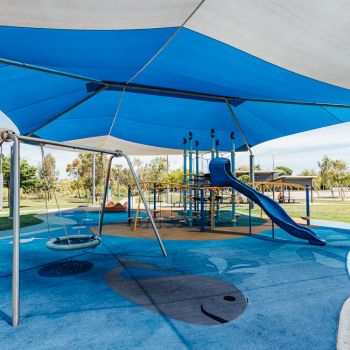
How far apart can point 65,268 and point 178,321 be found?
2.49 meters

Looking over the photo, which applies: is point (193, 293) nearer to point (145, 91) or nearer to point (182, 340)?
point (182, 340)

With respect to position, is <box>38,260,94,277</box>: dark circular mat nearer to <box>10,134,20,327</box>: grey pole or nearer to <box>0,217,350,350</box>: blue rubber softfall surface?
<box>0,217,350,350</box>: blue rubber softfall surface

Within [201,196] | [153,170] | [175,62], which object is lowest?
[201,196]

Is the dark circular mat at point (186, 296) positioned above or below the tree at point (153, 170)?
below

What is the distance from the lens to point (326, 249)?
5465 mm

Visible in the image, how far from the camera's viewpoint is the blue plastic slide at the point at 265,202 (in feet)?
19.4

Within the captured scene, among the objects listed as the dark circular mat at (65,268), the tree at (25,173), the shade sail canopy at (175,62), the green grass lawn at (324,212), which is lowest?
the green grass lawn at (324,212)

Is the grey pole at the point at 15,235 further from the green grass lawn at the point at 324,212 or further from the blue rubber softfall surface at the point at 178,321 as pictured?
the green grass lawn at the point at 324,212

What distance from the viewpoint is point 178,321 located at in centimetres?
255

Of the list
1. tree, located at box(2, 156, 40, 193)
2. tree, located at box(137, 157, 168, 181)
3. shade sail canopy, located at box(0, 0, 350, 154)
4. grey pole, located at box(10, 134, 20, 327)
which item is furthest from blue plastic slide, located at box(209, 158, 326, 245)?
tree, located at box(137, 157, 168, 181)

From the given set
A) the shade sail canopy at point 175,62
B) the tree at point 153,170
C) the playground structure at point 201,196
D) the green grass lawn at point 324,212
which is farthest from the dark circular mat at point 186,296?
the tree at point 153,170

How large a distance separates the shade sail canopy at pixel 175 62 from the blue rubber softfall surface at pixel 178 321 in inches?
126

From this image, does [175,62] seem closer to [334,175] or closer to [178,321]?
[178,321]

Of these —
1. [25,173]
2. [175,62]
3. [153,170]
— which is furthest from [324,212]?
[153,170]
